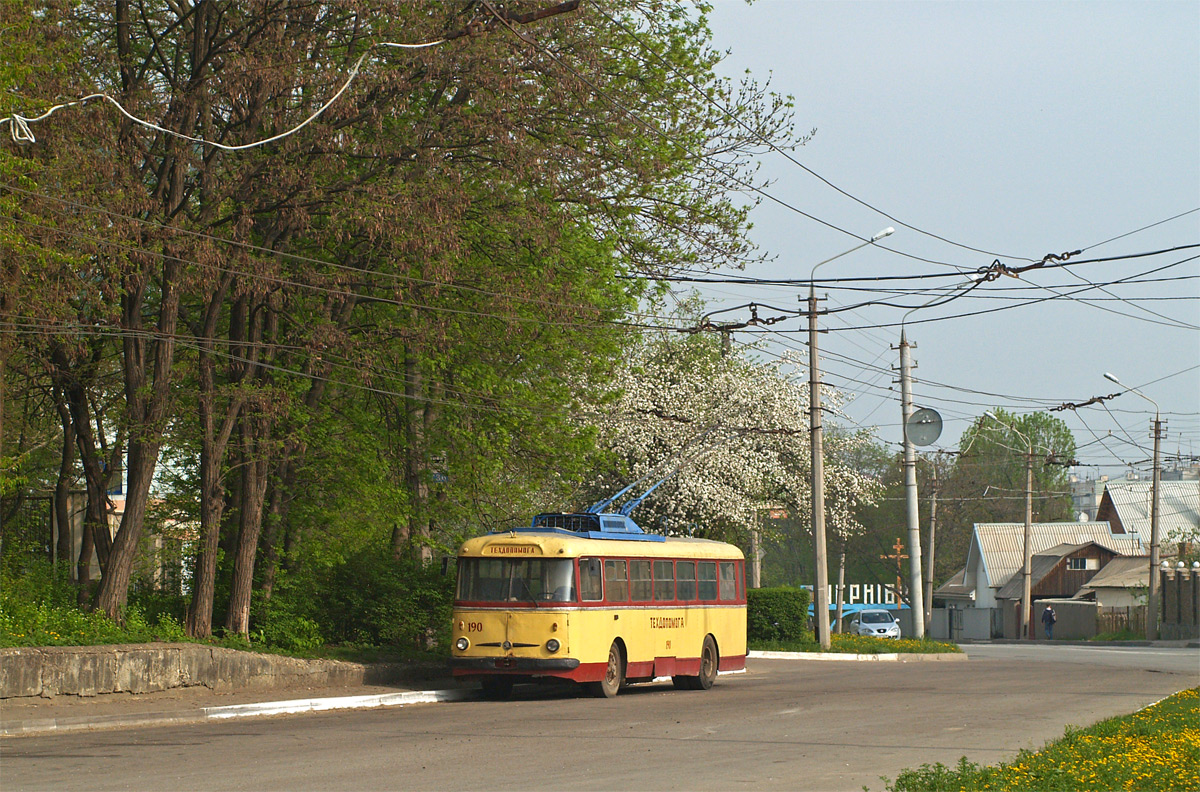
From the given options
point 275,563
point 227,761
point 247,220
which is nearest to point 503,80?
point 247,220

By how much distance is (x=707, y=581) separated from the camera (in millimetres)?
24891

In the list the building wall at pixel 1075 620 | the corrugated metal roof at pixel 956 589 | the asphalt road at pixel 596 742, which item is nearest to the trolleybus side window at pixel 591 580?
the asphalt road at pixel 596 742

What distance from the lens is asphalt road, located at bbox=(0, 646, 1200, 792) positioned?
10922 millimetres

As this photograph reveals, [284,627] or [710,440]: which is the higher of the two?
[710,440]

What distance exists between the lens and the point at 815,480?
33.2 meters

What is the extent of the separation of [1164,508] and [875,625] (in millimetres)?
36856

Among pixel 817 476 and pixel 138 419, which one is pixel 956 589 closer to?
pixel 817 476

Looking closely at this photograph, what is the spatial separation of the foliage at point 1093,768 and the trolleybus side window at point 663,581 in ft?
33.0

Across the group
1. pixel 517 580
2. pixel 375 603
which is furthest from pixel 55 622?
pixel 517 580

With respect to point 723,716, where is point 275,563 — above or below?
above

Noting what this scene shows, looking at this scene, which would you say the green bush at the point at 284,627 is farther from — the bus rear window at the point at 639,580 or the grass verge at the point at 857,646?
the grass verge at the point at 857,646

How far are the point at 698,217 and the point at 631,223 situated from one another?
1.28 m

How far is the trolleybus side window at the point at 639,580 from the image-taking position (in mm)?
22266

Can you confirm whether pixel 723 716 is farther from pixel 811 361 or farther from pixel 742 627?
pixel 811 361
